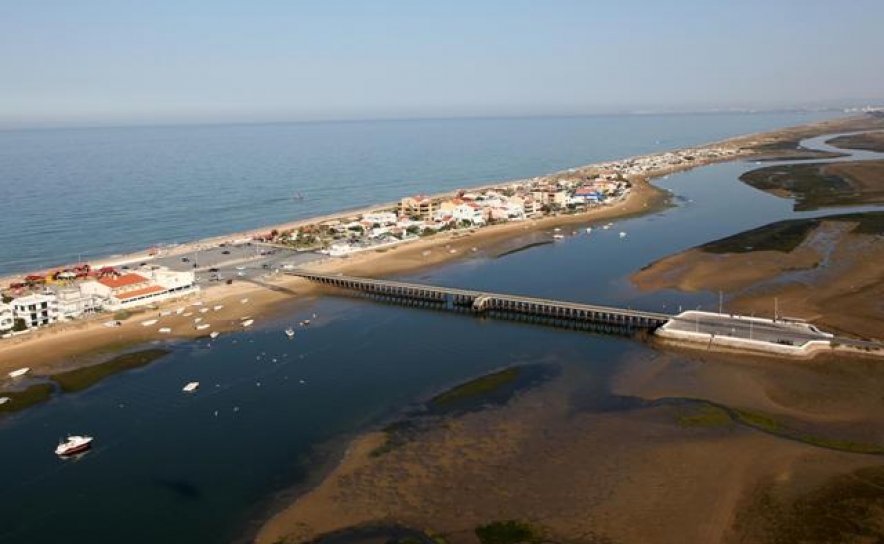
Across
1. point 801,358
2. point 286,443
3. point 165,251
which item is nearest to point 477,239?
point 165,251

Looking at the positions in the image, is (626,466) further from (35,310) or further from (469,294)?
(35,310)

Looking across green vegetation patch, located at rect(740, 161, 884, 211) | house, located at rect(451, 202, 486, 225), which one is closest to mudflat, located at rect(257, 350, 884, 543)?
house, located at rect(451, 202, 486, 225)

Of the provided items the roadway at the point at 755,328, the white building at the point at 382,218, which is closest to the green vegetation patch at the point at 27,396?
the roadway at the point at 755,328

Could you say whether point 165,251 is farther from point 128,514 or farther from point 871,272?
point 871,272

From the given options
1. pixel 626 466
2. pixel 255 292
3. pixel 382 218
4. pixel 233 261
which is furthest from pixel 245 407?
pixel 382 218

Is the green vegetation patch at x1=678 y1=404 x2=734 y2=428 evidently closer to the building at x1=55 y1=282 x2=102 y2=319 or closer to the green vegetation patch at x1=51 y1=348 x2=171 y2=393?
the green vegetation patch at x1=51 y1=348 x2=171 y2=393

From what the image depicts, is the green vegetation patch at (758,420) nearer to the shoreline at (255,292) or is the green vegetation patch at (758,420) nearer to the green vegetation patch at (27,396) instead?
the shoreline at (255,292)
